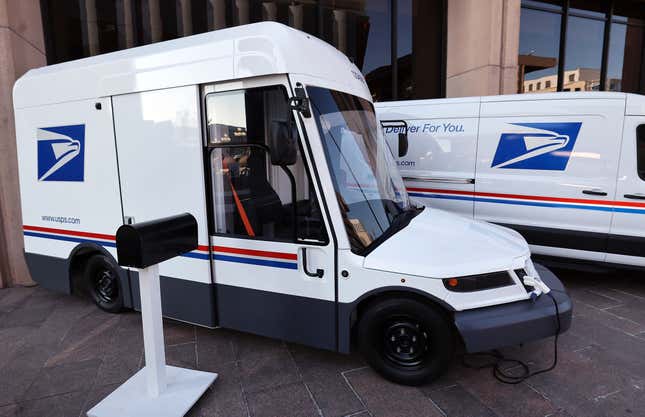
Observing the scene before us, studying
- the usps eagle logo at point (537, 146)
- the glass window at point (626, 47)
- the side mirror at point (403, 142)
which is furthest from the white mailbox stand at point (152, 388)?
the glass window at point (626, 47)

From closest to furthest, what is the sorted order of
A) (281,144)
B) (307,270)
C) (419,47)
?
(281,144) → (307,270) → (419,47)

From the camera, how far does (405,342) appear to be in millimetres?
3033

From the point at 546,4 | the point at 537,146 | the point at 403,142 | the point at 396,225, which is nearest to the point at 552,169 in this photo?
the point at 537,146

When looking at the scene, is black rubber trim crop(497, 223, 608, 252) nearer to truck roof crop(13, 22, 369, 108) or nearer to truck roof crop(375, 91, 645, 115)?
truck roof crop(375, 91, 645, 115)

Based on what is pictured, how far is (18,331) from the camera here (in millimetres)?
4246

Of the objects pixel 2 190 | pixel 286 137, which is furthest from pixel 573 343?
pixel 2 190

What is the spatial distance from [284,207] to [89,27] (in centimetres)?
708

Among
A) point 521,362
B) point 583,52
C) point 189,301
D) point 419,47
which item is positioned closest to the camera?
point 521,362

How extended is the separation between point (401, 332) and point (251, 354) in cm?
145

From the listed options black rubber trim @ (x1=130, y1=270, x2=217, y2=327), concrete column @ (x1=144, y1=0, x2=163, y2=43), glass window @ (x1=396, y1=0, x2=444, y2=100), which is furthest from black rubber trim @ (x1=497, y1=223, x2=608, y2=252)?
concrete column @ (x1=144, y1=0, x2=163, y2=43)

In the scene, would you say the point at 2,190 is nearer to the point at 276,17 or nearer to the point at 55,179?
the point at 55,179

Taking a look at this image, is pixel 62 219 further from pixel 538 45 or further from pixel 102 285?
pixel 538 45

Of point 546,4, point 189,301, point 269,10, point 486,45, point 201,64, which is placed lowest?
point 189,301

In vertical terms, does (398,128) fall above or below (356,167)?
above
